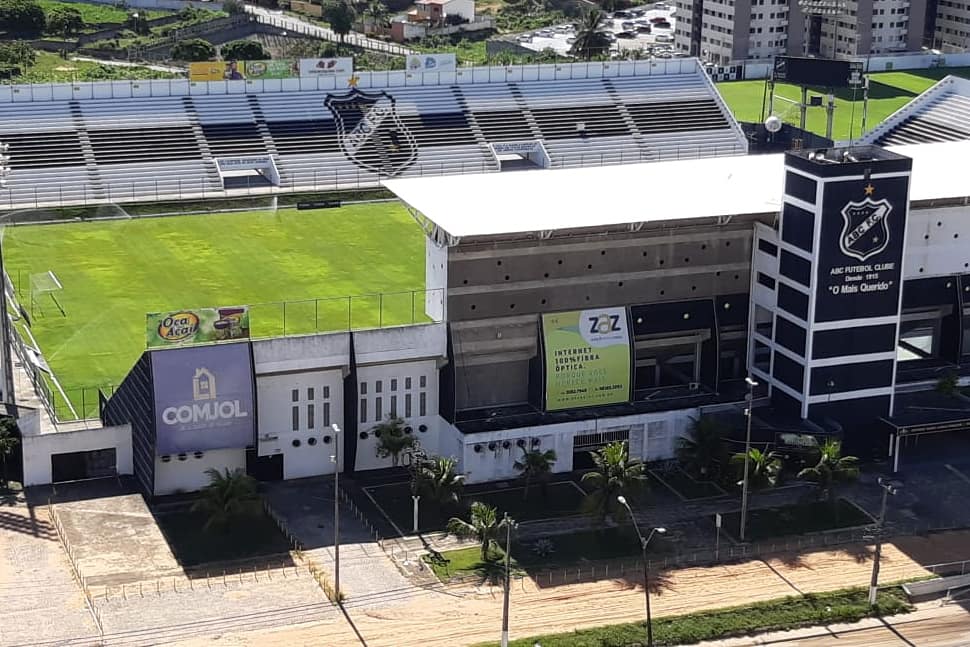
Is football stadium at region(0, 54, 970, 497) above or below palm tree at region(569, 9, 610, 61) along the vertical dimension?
below

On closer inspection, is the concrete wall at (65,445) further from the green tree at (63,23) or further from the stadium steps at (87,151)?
the green tree at (63,23)

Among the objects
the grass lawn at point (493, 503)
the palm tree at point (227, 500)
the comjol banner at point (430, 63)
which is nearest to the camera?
the palm tree at point (227, 500)

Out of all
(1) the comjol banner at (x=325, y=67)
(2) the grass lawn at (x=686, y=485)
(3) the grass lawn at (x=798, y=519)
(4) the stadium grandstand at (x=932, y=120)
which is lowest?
(3) the grass lawn at (x=798, y=519)

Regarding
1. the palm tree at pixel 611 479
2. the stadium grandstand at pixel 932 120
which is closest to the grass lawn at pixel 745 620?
the palm tree at pixel 611 479

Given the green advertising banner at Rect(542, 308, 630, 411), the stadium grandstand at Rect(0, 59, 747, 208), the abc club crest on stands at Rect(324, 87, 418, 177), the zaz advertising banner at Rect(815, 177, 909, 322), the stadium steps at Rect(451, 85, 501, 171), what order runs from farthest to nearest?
1. the stadium steps at Rect(451, 85, 501, 171)
2. the abc club crest on stands at Rect(324, 87, 418, 177)
3. the stadium grandstand at Rect(0, 59, 747, 208)
4. the green advertising banner at Rect(542, 308, 630, 411)
5. the zaz advertising banner at Rect(815, 177, 909, 322)

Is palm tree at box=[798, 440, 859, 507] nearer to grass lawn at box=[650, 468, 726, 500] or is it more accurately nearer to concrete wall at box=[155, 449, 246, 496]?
grass lawn at box=[650, 468, 726, 500]

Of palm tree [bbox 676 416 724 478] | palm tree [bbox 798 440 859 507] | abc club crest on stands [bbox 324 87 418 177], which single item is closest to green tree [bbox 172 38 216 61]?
abc club crest on stands [bbox 324 87 418 177]

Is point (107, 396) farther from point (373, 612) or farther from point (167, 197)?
point (167, 197)
